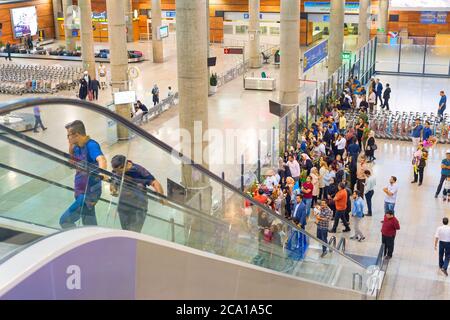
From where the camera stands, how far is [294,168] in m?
14.7

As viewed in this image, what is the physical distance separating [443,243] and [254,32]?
25610mm

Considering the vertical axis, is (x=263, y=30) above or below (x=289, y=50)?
below

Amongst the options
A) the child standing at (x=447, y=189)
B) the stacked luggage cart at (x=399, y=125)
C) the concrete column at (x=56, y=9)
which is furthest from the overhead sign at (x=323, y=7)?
the child standing at (x=447, y=189)

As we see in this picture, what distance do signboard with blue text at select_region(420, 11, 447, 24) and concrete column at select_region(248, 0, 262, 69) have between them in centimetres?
1291

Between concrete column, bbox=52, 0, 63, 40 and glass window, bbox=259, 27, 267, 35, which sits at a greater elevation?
concrete column, bbox=52, 0, 63, 40

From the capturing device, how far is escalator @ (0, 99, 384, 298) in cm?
386

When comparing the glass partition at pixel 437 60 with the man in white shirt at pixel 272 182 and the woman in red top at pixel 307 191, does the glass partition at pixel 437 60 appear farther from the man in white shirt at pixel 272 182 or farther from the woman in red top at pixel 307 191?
the woman in red top at pixel 307 191

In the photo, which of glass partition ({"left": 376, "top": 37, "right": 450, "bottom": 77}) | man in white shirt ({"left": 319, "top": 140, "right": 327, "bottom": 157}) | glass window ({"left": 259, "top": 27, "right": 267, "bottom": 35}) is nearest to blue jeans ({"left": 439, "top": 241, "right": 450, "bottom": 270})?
→ man in white shirt ({"left": 319, "top": 140, "right": 327, "bottom": 157})

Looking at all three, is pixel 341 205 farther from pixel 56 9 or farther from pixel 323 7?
pixel 56 9

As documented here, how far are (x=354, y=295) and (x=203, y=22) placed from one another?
282 inches

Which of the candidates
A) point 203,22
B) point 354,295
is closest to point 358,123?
point 203,22

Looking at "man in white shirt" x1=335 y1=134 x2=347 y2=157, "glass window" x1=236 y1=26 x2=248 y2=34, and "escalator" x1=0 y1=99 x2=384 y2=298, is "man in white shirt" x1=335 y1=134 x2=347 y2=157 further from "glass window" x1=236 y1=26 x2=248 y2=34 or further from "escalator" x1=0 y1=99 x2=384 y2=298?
"glass window" x1=236 y1=26 x2=248 y2=34

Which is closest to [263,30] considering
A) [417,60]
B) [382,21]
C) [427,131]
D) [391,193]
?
[382,21]

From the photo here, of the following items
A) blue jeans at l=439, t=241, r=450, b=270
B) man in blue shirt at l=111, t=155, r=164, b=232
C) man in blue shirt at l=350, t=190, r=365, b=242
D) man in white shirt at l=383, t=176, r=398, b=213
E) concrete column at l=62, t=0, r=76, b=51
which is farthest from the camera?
concrete column at l=62, t=0, r=76, b=51
